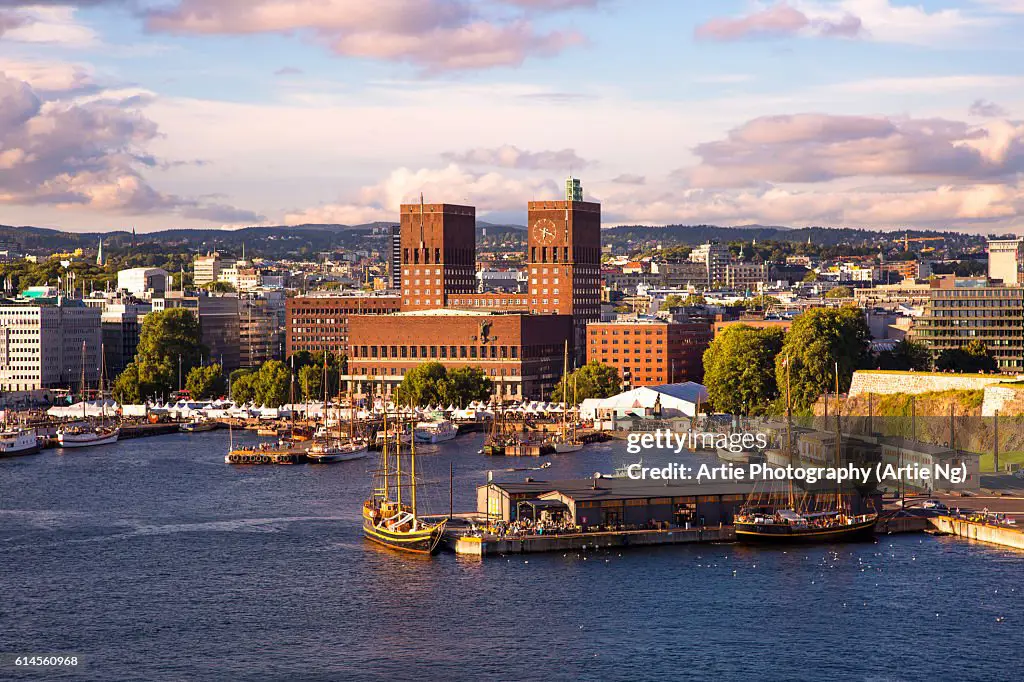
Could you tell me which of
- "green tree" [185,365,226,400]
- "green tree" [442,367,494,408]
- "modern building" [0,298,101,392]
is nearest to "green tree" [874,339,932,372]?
"green tree" [442,367,494,408]

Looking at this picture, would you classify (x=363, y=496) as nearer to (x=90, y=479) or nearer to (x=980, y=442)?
(x=90, y=479)

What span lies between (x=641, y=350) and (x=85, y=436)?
41.7 meters

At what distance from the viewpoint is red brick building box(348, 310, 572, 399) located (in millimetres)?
121750

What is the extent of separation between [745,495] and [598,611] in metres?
13.2

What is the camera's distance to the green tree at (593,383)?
11194 cm

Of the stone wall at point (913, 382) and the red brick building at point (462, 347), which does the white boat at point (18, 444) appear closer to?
the red brick building at point (462, 347)

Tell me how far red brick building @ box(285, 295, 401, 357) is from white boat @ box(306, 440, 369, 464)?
52528 mm

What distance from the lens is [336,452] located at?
3438 inches

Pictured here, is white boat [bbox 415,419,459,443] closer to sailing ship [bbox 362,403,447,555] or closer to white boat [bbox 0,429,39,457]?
white boat [bbox 0,429,39,457]

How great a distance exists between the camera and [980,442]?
68.7 metres

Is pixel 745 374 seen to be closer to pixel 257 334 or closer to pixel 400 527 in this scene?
pixel 400 527

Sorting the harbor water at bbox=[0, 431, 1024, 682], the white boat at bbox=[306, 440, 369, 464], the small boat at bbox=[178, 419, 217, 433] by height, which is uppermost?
the small boat at bbox=[178, 419, 217, 433]

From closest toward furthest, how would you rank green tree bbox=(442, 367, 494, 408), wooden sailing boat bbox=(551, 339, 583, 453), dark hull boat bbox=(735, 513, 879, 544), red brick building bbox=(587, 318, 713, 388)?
dark hull boat bbox=(735, 513, 879, 544), wooden sailing boat bbox=(551, 339, 583, 453), green tree bbox=(442, 367, 494, 408), red brick building bbox=(587, 318, 713, 388)

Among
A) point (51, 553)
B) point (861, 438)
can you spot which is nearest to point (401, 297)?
point (861, 438)
